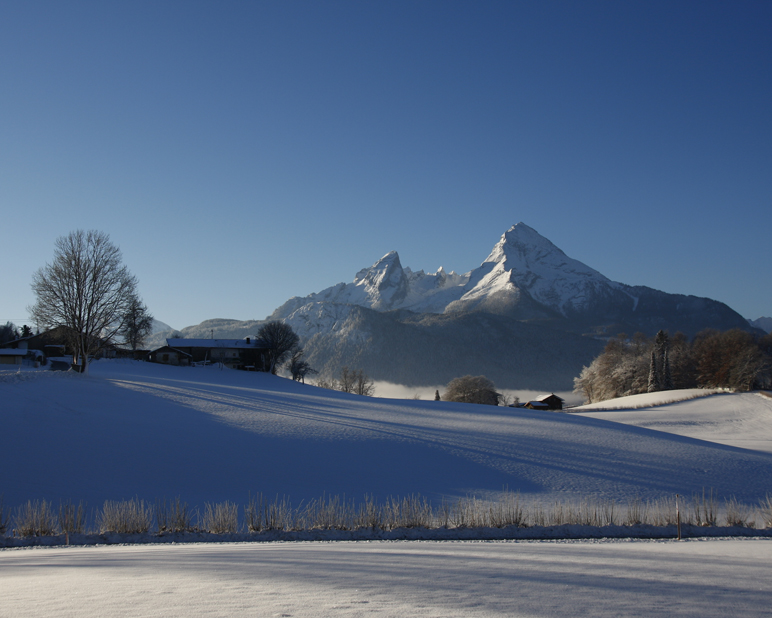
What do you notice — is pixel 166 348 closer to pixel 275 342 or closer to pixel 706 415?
pixel 275 342

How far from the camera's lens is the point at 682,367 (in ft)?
265

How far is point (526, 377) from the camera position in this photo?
18512cm

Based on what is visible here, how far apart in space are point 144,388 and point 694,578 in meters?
37.9

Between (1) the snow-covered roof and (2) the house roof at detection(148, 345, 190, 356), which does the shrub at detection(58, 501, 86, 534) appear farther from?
(1) the snow-covered roof

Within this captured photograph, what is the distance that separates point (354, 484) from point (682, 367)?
263ft

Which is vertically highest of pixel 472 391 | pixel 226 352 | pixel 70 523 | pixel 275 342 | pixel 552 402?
pixel 275 342

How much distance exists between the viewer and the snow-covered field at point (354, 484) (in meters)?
4.14

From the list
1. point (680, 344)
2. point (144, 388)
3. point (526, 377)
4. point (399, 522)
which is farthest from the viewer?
point (526, 377)

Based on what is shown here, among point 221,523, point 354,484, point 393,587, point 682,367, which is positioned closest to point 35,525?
point 221,523

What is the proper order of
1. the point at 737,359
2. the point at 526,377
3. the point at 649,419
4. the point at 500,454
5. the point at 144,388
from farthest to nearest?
the point at 526,377, the point at 737,359, the point at 649,419, the point at 144,388, the point at 500,454

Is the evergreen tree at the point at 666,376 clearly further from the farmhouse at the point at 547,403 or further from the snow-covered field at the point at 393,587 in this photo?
the snow-covered field at the point at 393,587

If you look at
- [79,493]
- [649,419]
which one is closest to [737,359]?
[649,419]

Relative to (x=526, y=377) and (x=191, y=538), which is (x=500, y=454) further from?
(x=526, y=377)

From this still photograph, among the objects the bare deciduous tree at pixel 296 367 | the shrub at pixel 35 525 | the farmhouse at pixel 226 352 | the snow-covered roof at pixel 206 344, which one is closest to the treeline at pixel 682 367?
the bare deciduous tree at pixel 296 367
